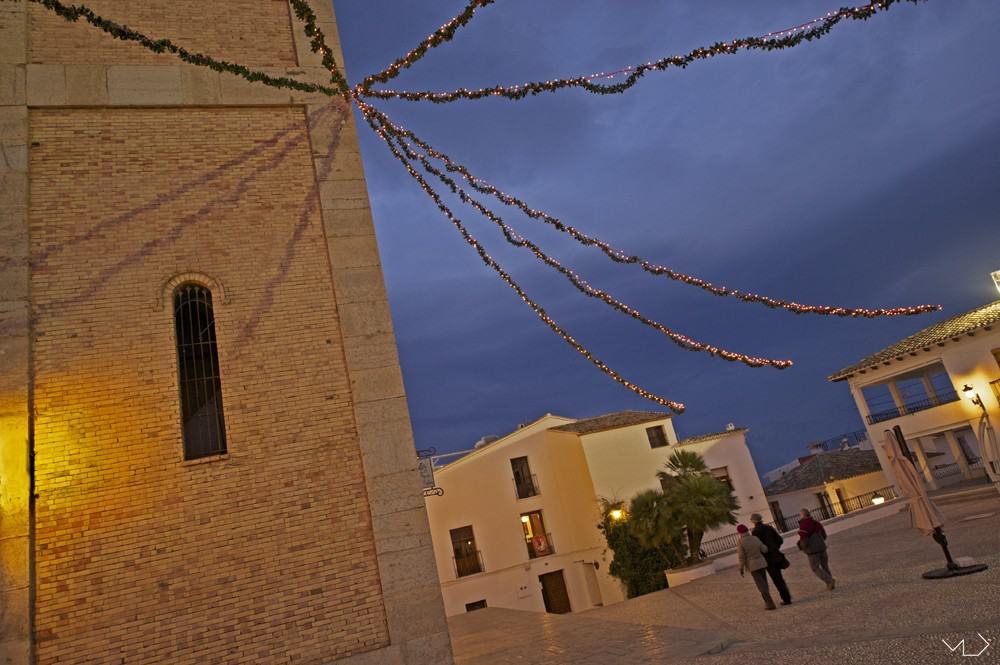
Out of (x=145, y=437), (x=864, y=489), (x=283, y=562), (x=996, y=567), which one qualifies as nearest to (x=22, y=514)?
(x=145, y=437)

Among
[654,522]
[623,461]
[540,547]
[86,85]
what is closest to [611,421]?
[623,461]

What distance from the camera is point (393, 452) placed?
8055mm

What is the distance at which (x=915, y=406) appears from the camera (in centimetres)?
2266

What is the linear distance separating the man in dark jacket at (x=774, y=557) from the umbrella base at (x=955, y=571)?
1635 millimetres

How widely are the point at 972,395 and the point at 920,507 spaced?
14921 mm

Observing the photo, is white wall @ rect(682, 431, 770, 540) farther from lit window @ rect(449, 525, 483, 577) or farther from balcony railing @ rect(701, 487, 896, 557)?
lit window @ rect(449, 525, 483, 577)

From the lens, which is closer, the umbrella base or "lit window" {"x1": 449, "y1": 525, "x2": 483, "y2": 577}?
the umbrella base

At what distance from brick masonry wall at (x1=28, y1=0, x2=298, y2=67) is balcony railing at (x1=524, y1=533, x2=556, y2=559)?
66.1 feet

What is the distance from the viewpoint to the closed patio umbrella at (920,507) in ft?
24.0

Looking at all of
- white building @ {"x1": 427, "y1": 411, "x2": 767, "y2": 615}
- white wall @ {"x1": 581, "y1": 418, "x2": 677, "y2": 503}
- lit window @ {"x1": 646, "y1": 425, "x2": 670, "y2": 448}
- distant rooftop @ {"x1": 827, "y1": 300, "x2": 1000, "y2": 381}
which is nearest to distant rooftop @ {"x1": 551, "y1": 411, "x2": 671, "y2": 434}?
white building @ {"x1": 427, "y1": 411, "x2": 767, "y2": 615}

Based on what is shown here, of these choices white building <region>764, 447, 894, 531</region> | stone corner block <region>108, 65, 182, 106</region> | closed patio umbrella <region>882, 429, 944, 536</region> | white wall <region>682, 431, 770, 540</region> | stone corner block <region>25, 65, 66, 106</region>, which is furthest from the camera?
white building <region>764, 447, 894, 531</region>

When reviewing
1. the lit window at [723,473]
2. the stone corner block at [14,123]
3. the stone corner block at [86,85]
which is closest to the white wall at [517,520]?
the lit window at [723,473]

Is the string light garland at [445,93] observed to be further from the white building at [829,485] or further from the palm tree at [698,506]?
the white building at [829,485]

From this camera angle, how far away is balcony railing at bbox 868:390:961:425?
21.3 meters
